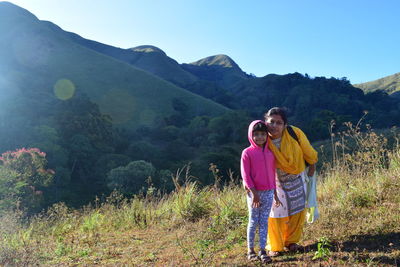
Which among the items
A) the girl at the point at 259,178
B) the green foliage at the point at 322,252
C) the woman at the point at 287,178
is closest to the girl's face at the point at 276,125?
the woman at the point at 287,178

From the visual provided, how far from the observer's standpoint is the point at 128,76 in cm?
6906

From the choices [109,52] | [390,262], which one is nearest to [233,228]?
[390,262]

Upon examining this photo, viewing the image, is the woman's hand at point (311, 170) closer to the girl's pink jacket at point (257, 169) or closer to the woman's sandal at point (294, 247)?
the girl's pink jacket at point (257, 169)

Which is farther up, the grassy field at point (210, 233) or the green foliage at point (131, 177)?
the grassy field at point (210, 233)

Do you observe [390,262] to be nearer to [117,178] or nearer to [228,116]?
[117,178]

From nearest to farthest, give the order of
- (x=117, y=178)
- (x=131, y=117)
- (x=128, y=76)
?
(x=117, y=178) → (x=131, y=117) → (x=128, y=76)

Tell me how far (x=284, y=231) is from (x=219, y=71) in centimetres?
13557

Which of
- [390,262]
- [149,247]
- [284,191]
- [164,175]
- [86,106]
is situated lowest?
[164,175]

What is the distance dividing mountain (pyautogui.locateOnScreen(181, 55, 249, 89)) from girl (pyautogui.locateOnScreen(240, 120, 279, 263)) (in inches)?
4577

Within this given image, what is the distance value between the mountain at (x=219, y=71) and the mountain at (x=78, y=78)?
5443cm

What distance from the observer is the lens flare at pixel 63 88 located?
52.9 meters

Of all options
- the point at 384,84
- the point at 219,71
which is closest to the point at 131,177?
the point at 384,84

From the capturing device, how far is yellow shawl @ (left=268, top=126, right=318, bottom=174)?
277cm

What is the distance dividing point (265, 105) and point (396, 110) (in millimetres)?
27428
